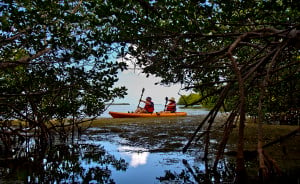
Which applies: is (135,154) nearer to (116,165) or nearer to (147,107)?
(116,165)

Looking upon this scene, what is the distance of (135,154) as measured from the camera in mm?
6227

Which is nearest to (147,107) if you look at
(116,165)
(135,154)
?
(135,154)

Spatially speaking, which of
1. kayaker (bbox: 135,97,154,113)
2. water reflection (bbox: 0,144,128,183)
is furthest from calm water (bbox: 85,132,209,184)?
kayaker (bbox: 135,97,154,113)

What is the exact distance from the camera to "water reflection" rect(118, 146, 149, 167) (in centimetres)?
545

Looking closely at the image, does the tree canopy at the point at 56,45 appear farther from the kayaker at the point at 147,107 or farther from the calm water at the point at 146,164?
the kayaker at the point at 147,107

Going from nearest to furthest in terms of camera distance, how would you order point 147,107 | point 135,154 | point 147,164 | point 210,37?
point 210,37
point 147,164
point 135,154
point 147,107

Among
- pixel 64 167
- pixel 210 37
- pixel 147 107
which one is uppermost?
pixel 210 37

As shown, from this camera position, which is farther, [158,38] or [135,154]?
[135,154]

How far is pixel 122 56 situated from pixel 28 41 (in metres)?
1.43

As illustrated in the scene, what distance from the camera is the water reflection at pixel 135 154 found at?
545cm

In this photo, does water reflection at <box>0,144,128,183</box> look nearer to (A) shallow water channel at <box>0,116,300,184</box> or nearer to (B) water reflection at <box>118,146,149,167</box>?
(A) shallow water channel at <box>0,116,300,184</box>

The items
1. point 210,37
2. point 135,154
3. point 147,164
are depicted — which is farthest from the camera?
point 135,154

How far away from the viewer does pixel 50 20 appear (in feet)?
15.6

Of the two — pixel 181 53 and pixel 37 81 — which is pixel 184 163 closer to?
pixel 181 53
